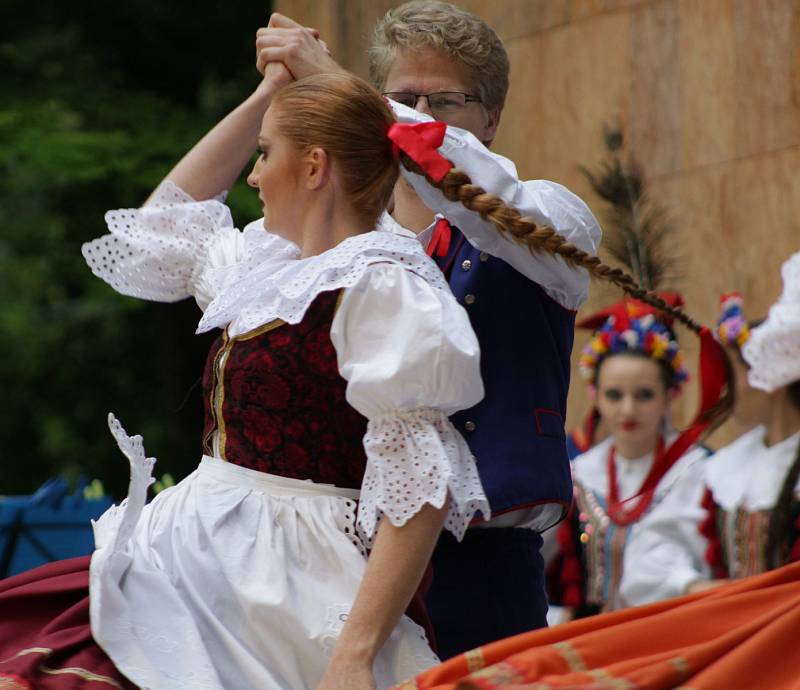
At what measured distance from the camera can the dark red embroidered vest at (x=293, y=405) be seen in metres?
2.56

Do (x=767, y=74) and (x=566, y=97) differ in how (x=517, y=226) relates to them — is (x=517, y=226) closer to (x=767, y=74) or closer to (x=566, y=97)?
(x=767, y=74)

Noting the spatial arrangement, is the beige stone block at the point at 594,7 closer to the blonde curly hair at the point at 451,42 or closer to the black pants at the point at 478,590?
the blonde curly hair at the point at 451,42

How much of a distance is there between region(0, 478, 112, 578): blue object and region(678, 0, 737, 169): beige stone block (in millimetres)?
2755

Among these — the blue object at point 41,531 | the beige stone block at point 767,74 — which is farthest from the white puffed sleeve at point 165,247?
the beige stone block at point 767,74

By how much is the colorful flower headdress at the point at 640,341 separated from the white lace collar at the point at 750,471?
2.19 feet

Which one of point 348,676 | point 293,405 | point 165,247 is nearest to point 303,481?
point 293,405

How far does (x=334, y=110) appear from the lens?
2.66m

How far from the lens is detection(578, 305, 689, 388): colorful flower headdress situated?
5.82 metres

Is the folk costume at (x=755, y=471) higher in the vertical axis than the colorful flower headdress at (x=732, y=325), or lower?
lower

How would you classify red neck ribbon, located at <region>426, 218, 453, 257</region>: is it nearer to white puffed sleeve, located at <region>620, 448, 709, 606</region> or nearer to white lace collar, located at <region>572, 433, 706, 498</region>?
white puffed sleeve, located at <region>620, 448, 709, 606</region>

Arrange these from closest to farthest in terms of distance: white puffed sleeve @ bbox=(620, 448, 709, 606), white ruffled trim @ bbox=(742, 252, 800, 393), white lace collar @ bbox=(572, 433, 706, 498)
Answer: white ruffled trim @ bbox=(742, 252, 800, 393)
white puffed sleeve @ bbox=(620, 448, 709, 606)
white lace collar @ bbox=(572, 433, 706, 498)

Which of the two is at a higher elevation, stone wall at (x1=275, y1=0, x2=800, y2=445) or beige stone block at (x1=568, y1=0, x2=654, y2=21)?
beige stone block at (x1=568, y1=0, x2=654, y2=21)

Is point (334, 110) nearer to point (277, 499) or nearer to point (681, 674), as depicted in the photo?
point (277, 499)

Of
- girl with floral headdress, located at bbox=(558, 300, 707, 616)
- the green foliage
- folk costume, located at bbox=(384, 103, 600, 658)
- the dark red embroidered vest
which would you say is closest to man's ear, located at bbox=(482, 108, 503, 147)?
folk costume, located at bbox=(384, 103, 600, 658)
